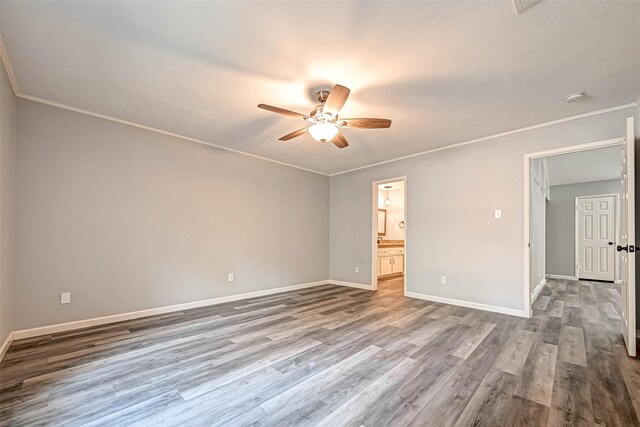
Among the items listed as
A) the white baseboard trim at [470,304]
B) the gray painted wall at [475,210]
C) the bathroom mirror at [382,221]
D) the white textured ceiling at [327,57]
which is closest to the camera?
the white textured ceiling at [327,57]

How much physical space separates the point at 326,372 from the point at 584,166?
6.42 metres

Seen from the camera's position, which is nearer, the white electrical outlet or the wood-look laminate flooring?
the wood-look laminate flooring

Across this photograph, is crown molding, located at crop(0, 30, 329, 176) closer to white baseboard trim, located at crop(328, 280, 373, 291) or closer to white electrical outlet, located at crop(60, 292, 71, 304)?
white electrical outlet, located at crop(60, 292, 71, 304)

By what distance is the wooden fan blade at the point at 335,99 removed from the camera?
2.20m

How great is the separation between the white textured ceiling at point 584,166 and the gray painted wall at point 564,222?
23cm

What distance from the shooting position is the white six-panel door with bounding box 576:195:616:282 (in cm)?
626

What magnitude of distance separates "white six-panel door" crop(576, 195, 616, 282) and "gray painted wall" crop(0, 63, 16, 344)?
32.8ft

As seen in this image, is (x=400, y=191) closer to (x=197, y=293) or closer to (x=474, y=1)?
(x=197, y=293)

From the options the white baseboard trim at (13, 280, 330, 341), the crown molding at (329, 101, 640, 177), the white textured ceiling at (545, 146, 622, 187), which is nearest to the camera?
the white baseboard trim at (13, 280, 330, 341)

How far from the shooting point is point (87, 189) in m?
3.21

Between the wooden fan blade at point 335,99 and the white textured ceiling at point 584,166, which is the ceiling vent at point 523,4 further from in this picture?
the white textured ceiling at point 584,166

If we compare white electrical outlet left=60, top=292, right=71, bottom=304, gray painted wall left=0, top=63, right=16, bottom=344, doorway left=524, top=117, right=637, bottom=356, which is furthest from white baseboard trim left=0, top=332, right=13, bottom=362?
doorway left=524, top=117, right=637, bottom=356

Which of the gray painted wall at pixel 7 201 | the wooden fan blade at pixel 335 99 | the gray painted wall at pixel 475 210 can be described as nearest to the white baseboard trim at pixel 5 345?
the gray painted wall at pixel 7 201

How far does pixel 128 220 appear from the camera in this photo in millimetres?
3480
